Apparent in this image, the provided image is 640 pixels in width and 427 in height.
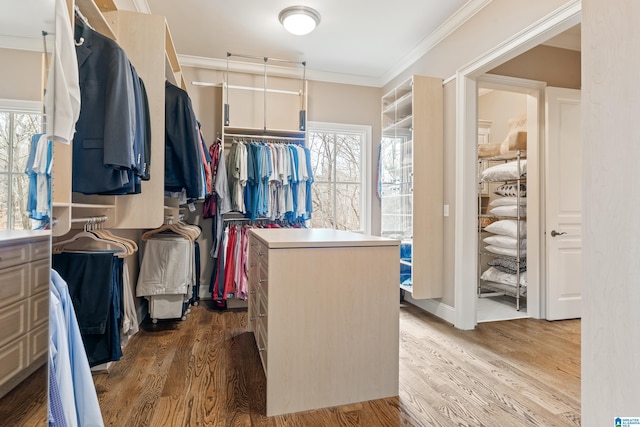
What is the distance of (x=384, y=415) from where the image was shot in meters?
1.64

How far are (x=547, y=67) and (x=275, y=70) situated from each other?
8.95 ft

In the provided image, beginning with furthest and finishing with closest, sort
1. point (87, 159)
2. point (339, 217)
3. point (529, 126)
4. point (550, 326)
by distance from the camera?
point (339, 217) < point (529, 126) < point (550, 326) < point (87, 159)

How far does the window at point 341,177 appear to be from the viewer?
14.2ft

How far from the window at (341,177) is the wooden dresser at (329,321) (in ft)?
8.34

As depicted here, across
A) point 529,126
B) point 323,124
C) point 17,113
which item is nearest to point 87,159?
point 17,113

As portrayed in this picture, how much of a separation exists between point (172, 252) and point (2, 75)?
7.03 feet

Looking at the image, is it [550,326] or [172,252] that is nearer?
[172,252]

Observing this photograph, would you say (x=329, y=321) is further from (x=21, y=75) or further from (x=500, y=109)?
→ (x=500, y=109)

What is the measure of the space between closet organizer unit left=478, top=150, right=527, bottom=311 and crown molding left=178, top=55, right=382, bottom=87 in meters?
1.83

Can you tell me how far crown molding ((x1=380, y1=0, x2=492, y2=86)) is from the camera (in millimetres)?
2723

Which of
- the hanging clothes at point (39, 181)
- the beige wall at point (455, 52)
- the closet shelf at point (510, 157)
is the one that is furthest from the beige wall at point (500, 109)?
the hanging clothes at point (39, 181)

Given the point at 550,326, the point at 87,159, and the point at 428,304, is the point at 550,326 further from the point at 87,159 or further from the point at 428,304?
the point at 87,159

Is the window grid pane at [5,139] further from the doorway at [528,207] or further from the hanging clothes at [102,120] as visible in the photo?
the doorway at [528,207]

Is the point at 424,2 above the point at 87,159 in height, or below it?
above
